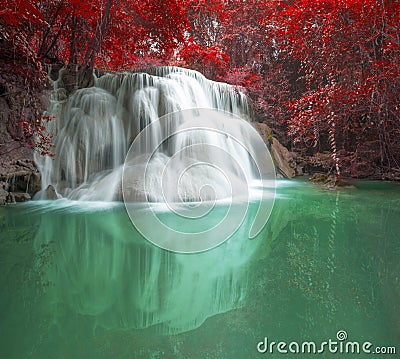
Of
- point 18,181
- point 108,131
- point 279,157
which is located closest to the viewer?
point 18,181

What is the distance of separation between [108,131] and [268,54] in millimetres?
9737

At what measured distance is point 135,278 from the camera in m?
2.24

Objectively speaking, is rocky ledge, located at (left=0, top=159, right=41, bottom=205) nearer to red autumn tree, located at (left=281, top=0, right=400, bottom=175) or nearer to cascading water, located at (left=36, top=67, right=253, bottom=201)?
cascading water, located at (left=36, top=67, right=253, bottom=201)

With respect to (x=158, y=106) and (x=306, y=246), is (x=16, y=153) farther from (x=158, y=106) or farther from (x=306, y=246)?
(x=306, y=246)

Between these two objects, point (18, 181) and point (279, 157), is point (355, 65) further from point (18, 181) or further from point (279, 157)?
point (18, 181)

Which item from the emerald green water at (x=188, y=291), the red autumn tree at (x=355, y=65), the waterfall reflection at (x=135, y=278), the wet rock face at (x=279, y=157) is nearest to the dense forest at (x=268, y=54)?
the red autumn tree at (x=355, y=65)

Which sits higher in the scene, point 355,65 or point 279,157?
point 355,65

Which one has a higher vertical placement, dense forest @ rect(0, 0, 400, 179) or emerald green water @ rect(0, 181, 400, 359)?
dense forest @ rect(0, 0, 400, 179)

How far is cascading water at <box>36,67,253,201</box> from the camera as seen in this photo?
556 cm

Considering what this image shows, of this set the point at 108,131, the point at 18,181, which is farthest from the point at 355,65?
the point at 18,181

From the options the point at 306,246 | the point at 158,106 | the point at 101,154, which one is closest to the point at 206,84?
the point at 158,106

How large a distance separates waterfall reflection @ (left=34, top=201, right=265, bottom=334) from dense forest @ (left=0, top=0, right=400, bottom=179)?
202 centimetres

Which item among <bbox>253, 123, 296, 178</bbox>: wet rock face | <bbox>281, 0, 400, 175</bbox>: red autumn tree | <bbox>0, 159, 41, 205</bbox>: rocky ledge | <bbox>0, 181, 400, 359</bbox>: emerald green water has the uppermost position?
<bbox>281, 0, 400, 175</bbox>: red autumn tree

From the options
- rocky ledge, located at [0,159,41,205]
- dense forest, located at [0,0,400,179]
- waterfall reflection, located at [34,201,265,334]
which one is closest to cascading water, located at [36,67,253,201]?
rocky ledge, located at [0,159,41,205]
